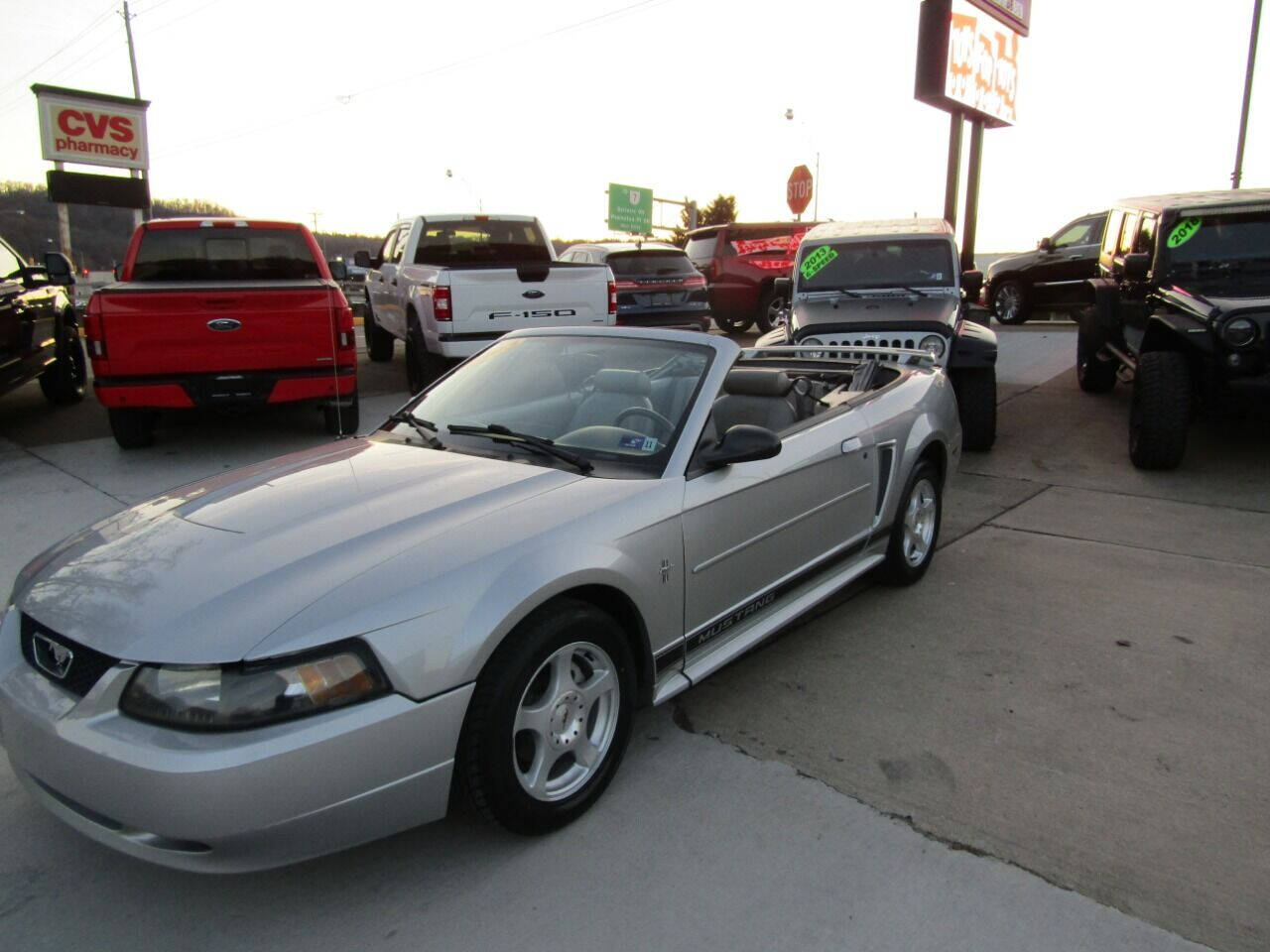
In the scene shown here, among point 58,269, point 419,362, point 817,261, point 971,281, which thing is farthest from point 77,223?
point 971,281

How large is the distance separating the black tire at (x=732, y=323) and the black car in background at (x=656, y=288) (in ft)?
8.22

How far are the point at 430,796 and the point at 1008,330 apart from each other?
1468 centimetres

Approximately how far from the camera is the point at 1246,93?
21.5 metres

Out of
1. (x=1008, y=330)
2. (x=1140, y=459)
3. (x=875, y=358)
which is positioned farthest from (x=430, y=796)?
(x=1008, y=330)

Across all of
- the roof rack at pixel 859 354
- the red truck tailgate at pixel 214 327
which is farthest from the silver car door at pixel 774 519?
the red truck tailgate at pixel 214 327

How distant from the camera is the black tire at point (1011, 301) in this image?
1534 cm

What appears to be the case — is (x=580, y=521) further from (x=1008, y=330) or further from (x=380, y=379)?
(x=1008, y=330)

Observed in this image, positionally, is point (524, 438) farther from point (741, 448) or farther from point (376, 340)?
point (376, 340)

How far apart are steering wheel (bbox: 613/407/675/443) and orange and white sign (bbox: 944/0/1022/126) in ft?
38.6

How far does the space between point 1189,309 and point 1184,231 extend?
98cm

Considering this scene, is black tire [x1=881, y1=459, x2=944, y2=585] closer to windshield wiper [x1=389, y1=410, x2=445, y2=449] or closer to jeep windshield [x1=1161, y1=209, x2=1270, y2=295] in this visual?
windshield wiper [x1=389, y1=410, x2=445, y2=449]

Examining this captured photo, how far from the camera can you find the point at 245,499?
2.90m

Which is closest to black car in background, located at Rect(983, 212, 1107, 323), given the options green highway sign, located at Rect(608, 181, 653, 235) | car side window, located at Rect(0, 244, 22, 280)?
car side window, located at Rect(0, 244, 22, 280)

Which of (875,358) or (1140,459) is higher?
(875,358)
